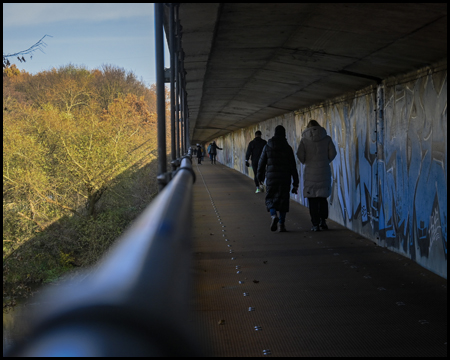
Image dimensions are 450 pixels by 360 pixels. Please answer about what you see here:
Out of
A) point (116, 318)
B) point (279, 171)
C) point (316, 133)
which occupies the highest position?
point (316, 133)

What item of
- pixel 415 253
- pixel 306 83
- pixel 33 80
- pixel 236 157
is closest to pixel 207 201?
pixel 306 83

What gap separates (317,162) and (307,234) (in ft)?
4.05

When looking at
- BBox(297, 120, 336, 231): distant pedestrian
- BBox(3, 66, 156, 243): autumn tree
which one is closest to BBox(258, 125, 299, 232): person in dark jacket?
BBox(297, 120, 336, 231): distant pedestrian

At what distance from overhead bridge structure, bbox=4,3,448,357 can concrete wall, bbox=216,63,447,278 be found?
0.03m

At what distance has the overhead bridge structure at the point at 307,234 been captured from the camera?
65cm

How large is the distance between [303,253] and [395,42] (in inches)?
127

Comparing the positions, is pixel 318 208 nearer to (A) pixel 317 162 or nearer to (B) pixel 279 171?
(A) pixel 317 162

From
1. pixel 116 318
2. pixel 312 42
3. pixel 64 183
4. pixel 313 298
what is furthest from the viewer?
pixel 64 183

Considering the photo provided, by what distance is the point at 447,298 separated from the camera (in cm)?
532

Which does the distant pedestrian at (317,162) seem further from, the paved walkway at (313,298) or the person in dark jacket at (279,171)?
the paved walkway at (313,298)

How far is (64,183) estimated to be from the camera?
109 feet

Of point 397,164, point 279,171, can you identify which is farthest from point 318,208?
point 397,164

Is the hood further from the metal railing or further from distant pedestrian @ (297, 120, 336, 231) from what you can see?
the metal railing

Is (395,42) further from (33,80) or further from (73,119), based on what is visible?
(33,80)
